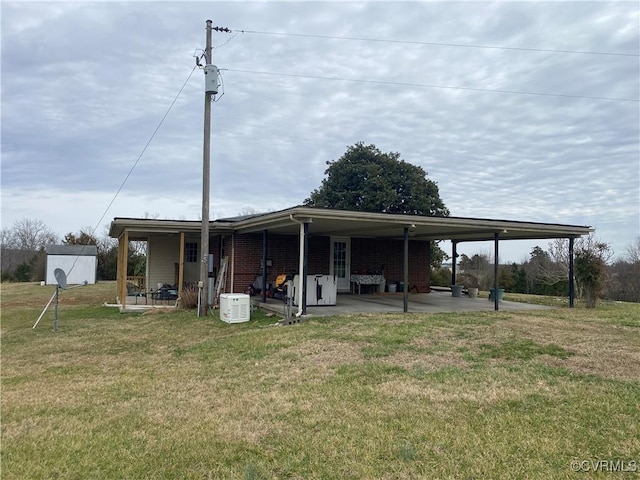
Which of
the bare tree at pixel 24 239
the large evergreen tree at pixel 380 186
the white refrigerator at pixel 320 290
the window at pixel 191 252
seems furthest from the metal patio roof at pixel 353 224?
the bare tree at pixel 24 239

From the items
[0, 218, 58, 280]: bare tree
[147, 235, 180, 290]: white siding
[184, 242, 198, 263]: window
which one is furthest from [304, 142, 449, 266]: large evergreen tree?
[0, 218, 58, 280]: bare tree

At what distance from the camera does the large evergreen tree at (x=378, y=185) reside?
24547mm

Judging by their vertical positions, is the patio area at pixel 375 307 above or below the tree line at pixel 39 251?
below

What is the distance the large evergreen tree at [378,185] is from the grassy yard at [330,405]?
16.3 meters

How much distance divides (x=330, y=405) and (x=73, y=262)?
30.7 m

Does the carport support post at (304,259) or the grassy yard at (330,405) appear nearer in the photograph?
the grassy yard at (330,405)

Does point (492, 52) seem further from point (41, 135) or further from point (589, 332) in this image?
point (41, 135)

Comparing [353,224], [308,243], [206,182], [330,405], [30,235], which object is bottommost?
[330,405]

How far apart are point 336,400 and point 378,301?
29.9 feet

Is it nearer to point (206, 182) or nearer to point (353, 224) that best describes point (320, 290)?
point (353, 224)

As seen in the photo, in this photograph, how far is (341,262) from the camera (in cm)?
1625

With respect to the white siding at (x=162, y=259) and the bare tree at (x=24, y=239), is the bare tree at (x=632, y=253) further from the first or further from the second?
the bare tree at (x=24, y=239)

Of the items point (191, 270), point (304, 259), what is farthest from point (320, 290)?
point (191, 270)

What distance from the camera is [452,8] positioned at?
29.2ft
